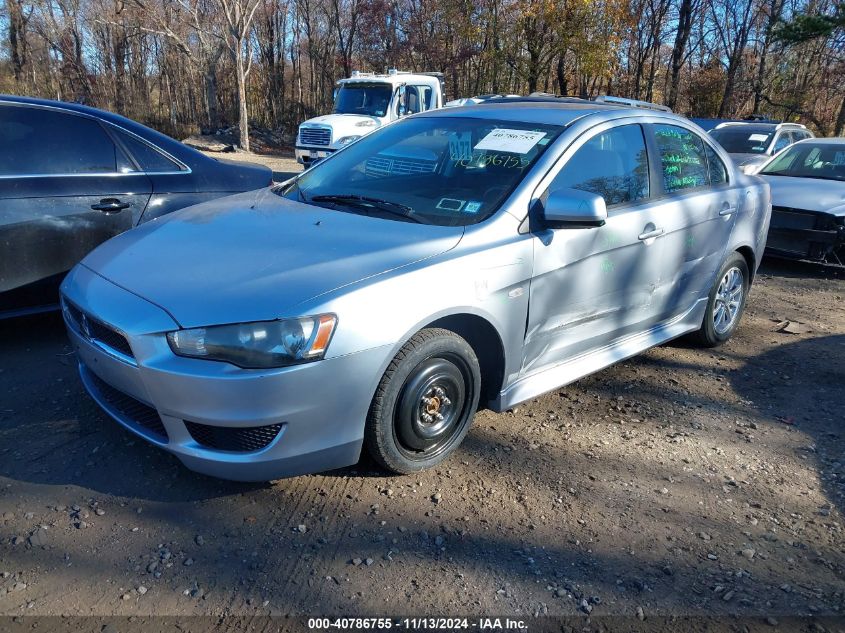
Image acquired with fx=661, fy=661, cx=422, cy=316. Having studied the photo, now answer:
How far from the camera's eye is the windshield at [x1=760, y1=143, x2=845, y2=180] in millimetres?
8102

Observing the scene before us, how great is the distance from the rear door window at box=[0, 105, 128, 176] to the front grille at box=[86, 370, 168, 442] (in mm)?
1957

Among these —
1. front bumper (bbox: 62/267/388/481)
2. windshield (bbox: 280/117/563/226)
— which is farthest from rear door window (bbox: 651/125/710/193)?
front bumper (bbox: 62/267/388/481)

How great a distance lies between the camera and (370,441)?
288 centimetres

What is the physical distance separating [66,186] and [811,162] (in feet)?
27.5

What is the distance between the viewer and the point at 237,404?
99.3 inches

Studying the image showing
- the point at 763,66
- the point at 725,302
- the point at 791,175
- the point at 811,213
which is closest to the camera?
the point at 725,302

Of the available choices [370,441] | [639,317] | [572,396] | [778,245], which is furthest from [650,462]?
[778,245]

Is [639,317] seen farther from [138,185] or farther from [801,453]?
[138,185]

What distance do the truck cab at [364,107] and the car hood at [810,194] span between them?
29.7 feet

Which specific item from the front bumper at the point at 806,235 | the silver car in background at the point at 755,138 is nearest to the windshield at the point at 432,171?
the front bumper at the point at 806,235

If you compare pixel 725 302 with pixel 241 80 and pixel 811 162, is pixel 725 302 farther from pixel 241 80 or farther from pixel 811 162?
pixel 241 80

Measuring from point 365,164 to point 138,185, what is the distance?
176 cm

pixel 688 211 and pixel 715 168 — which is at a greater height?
pixel 715 168

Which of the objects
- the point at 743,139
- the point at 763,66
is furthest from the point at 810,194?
the point at 763,66
